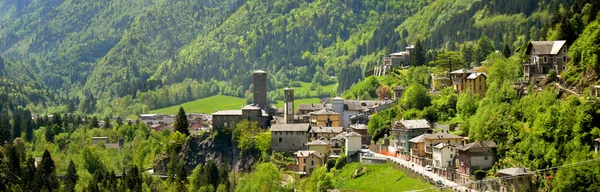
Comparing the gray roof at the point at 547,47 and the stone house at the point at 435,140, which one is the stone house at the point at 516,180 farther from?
the gray roof at the point at 547,47

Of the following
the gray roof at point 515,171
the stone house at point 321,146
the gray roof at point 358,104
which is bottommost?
the stone house at point 321,146

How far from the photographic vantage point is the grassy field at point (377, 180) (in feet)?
289

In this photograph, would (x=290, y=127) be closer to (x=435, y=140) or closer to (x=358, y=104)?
(x=358, y=104)

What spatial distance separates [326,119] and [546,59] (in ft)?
123

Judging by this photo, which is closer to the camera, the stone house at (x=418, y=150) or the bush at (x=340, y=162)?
the stone house at (x=418, y=150)

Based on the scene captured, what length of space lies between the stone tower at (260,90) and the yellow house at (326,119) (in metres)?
13.8

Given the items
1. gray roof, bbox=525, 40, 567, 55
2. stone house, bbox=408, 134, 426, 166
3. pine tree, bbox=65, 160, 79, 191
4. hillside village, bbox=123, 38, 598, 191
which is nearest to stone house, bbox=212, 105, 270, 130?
hillside village, bbox=123, 38, 598, 191

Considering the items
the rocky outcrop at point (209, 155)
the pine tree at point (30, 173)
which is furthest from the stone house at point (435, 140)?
the pine tree at point (30, 173)

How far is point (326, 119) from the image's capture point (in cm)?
12588

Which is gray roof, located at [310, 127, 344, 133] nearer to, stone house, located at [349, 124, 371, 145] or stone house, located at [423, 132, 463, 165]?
stone house, located at [349, 124, 371, 145]

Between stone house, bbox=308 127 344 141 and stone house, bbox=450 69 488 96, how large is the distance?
46.5 feet

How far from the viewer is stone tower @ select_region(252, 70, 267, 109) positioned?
14112 cm

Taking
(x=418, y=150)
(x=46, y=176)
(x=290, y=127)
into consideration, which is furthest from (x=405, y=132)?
(x=46, y=176)

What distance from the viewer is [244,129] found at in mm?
123875
